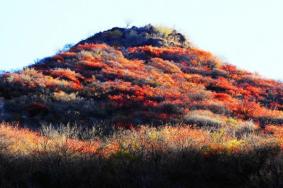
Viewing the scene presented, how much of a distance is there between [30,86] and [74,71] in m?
4.67

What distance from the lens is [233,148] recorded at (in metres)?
11.1

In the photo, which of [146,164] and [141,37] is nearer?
[146,164]

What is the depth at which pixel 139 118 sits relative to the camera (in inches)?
819

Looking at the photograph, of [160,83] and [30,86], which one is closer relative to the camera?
[30,86]

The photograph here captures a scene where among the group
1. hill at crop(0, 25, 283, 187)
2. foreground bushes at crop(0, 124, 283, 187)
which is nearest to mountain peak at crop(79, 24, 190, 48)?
hill at crop(0, 25, 283, 187)

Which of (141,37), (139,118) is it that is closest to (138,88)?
(139,118)

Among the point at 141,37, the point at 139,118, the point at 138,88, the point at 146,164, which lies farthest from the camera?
the point at 141,37

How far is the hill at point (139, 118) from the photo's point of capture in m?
10.4

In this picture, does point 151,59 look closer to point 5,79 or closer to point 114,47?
point 114,47

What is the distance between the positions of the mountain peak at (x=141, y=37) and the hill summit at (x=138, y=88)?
183 mm

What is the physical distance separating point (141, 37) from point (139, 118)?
69.1ft

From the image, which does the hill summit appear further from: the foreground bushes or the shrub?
the foreground bushes

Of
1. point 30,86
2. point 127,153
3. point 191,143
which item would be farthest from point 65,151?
point 30,86

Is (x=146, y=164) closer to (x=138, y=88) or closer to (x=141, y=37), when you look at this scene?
(x=138, y=88)
